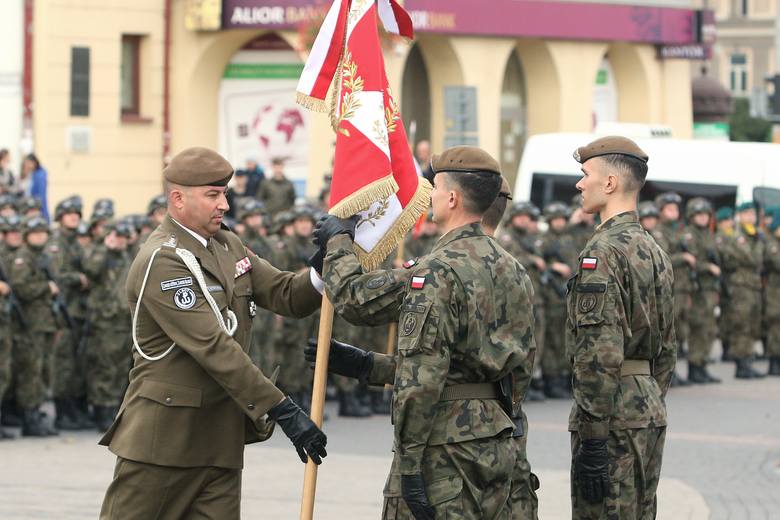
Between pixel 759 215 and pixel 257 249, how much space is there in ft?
25.2

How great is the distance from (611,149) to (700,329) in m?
→ 11.7

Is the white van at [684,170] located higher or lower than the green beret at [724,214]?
higher

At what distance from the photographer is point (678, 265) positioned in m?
18.4

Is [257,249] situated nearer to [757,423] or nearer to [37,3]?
[757,423]

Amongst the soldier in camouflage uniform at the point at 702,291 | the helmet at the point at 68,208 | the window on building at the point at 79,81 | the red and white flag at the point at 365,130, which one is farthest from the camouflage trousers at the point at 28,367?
the window on building at the point at 79,81

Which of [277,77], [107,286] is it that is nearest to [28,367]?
[107,286]

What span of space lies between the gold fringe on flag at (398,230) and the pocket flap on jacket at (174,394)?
892 millimetres

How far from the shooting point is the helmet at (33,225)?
46.2ft

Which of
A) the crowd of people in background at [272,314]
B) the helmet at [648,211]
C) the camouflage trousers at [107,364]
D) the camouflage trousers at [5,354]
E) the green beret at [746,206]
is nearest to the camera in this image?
the camouflage trousers at [5,354]

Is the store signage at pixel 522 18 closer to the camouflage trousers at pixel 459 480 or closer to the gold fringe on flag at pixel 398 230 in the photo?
the gold fringe on flag at pixel 398 230

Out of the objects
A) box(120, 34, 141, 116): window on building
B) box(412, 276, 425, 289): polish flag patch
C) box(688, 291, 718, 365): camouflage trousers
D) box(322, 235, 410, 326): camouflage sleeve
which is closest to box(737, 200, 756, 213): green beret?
box(688, 291, 718, 365): camouflage trousers

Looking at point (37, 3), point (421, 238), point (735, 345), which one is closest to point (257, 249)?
point (421, 238)

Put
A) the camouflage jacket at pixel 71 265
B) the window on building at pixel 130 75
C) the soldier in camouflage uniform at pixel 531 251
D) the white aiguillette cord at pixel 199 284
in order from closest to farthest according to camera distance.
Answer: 1. the white aiguillette cord at pixel 199 284
2. the camouflage jacket at pixel 71 265
3. the soldier in camouflage uniform at pixel 531 251
4. the window on building at pixel 130 75

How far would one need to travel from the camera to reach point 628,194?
24.1 feet
